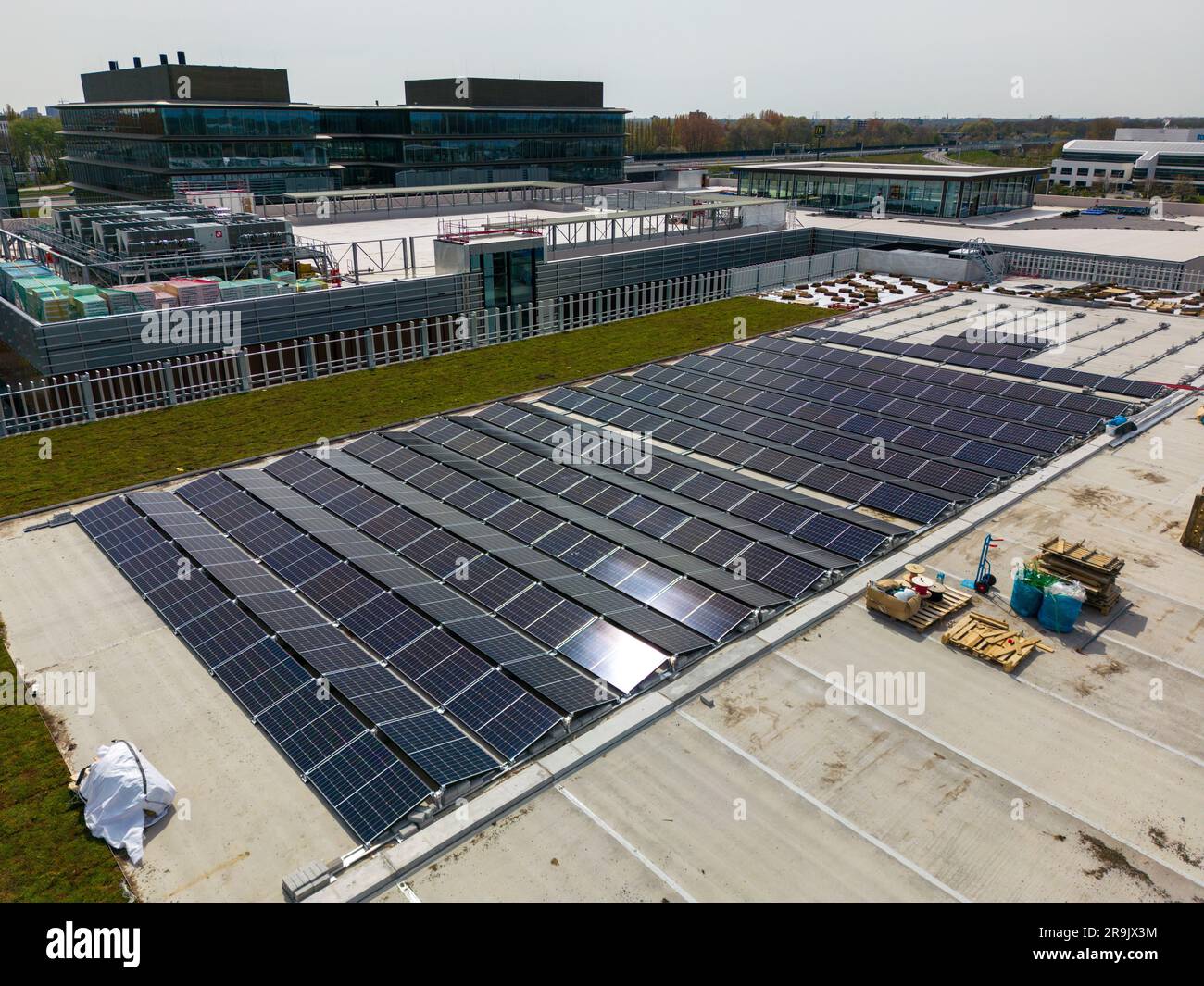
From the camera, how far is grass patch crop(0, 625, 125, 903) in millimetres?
13773

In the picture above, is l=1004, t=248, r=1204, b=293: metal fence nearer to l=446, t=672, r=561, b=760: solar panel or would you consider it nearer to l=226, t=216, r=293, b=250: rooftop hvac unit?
l=226, t=216, r=293, b=250: rooftop hvac unit

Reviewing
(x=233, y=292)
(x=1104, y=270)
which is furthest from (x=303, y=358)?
(x=1104, y=270)

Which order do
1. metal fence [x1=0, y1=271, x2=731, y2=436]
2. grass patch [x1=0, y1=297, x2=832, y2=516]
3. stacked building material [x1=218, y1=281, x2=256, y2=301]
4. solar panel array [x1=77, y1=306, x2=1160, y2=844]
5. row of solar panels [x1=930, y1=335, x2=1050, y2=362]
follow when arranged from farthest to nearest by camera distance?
row of solar panels [x1=930, y1=335, x2=1050, y2=362]
stacked building material [x1=218, y1=281, x2=256, y2=301]
metal fence [x1=0, y1=271, x2=731, y2=436]
grass patch [x1=0, y1=297, x2=832, y2=516]
solar panel array [x1=77, y1=306, x2=1160, y2=844]

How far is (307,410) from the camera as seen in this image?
38.3 meters

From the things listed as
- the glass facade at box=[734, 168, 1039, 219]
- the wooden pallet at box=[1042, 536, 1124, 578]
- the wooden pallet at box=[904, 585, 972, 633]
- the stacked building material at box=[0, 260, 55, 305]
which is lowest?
the wooden pallet at box=[904, 585, 972, 633]

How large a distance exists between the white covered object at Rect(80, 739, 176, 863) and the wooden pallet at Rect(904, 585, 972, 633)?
17202 mm

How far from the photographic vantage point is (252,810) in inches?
607

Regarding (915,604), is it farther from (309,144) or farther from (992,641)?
(309,144)

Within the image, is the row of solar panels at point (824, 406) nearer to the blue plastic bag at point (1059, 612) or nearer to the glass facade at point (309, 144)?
the blue plastic bag at point (1059, 612)

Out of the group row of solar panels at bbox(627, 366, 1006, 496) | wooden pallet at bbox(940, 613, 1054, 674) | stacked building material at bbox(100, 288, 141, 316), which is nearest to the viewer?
wooden pallet at bbox(940, 613, 1054, 674)

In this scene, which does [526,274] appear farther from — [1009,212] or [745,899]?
[1009,212]

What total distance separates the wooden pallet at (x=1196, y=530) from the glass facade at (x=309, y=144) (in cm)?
8328

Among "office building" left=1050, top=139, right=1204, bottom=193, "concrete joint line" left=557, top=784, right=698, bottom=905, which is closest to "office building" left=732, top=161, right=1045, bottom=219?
"office building" left=1050, top=139, right=1204, bottom=193

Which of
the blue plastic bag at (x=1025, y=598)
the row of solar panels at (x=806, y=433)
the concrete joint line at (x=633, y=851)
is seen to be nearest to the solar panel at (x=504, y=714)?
the concrete joint line at (x=633, y=851)
